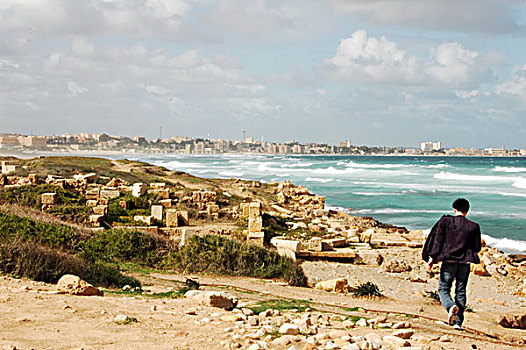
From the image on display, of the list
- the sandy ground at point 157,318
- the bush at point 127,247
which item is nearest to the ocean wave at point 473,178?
the bush at point 127,247

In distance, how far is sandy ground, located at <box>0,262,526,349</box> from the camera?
4891 millimetres

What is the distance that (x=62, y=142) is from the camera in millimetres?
140125

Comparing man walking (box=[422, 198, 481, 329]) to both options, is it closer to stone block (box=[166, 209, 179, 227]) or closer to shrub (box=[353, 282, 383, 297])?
shrub (box=[353, 282, 383, 297])

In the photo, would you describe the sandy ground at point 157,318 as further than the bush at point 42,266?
No

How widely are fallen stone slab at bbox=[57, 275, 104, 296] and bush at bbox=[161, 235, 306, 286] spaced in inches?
156

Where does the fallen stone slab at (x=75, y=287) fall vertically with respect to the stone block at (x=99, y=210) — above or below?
above

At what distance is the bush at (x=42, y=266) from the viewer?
7.87 metres

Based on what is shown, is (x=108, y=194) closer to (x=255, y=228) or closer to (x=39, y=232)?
(x=255, y=228)

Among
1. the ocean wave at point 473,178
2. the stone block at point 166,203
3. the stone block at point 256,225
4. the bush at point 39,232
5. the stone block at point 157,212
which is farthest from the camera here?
the ocean wave at point 473,178

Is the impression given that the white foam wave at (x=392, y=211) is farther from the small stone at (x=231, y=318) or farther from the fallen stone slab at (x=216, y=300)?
the small stone at (x=231, y=318)

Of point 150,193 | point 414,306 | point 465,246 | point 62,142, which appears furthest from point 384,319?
point 62,142

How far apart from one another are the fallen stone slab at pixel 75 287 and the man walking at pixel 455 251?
4.45 metres

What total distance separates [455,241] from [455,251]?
119mm

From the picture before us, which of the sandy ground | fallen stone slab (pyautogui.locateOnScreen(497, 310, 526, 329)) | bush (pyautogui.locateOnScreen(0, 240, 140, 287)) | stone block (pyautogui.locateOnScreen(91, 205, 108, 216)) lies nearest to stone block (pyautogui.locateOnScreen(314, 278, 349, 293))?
the sandy ground
